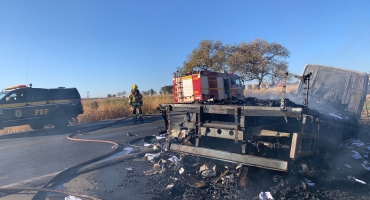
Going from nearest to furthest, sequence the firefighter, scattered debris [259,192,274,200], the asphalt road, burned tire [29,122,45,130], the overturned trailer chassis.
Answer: scattered debris [259,192,274,200]
the overturned trailer chassis
the asphalt road
burned tire [29,122,45,130]
the firefighter

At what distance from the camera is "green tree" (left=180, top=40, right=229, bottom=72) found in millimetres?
39750

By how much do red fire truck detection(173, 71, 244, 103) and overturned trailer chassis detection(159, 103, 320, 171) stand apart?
704 centimetres

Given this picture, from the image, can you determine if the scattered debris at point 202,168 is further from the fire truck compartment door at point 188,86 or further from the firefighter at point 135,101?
the firefighter at point 135,101

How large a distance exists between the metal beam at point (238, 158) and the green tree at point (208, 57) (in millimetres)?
34980

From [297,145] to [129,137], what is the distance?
247 inches

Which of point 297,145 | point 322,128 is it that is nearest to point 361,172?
point 322,128

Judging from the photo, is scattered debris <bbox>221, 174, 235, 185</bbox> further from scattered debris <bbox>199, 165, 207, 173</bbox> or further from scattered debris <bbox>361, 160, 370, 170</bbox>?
scattered debris <bbox>361, 160, 370, 170</bbox>

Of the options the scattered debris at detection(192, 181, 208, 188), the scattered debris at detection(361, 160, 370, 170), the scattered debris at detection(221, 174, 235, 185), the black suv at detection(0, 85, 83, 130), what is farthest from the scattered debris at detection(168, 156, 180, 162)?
the black suv at detection(0, 85, 83, 130)

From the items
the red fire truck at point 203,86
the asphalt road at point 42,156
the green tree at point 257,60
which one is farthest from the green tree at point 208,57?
the asphalt road at point 42,156

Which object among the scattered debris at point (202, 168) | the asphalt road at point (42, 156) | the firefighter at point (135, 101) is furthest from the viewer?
the firefighter at point (135, 101)

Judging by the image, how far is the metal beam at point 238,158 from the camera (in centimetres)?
392

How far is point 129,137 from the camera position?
9.10 m

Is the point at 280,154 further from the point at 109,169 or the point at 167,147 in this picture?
the point at 109,169

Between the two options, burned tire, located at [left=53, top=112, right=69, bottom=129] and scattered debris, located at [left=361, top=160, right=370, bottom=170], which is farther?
burned tire, located at [left=53, top=112, right=69, bottom=129]
